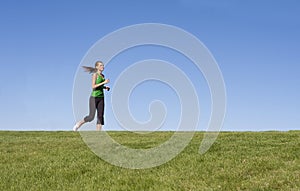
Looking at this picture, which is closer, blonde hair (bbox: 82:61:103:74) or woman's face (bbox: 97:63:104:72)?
blonde hair (bbox: 82:61:103:74)

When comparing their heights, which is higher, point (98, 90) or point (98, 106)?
point (98, 90)

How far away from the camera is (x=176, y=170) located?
12773mm

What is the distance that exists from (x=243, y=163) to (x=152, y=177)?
115 inches

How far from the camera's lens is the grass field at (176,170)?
11.5 meters

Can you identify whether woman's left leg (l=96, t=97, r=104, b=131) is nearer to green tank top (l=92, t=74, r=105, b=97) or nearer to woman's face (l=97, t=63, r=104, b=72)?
green tank top (l=92, t=74, r=105, b=97)

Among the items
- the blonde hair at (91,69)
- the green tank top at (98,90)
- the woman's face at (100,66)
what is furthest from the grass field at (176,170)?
the woman's face at (100,66)

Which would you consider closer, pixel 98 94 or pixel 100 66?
pixel 100 66

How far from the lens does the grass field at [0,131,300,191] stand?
11469 millimetres

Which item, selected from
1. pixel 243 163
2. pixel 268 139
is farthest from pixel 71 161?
pixel 268 139

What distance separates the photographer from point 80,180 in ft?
40.7

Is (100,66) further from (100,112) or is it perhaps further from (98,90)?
(100,112)

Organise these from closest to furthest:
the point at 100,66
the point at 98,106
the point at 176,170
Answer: the point at 176,170 → the point at 100,66 → the point at 98,106

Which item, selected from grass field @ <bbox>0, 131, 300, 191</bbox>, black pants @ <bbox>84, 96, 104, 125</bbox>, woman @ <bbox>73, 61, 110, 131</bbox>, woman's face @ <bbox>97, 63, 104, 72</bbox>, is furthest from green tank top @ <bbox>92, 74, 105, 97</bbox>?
grass field @ <bbox>0, 131, 300, 191</bbox>

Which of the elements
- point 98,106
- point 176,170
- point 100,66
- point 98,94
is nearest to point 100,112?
point 98,106
